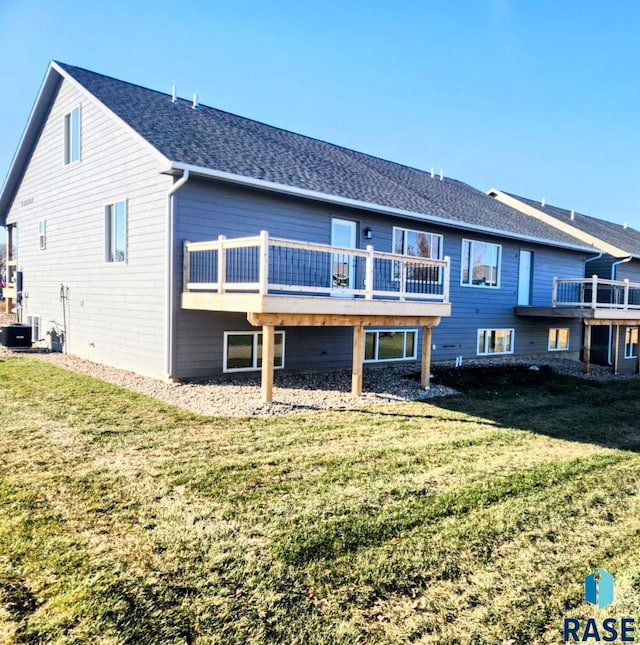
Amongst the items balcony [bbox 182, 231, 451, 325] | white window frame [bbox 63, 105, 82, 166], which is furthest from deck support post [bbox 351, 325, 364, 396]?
white window frame [bbox 63, 105, 82, 166]

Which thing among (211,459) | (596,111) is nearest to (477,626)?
(211,459)

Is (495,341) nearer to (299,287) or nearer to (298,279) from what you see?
(298,279)

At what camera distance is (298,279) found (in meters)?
10.2

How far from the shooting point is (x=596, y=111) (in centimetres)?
2233

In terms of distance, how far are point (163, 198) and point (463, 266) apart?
8510mm

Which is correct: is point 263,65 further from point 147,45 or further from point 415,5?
point 415,5

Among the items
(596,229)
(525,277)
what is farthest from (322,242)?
(596,229)

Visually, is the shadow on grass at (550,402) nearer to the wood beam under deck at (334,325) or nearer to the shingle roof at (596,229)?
the wood beam under deck at (334,325)

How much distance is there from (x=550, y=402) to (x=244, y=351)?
600cm

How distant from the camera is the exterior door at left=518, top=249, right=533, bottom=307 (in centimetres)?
1573

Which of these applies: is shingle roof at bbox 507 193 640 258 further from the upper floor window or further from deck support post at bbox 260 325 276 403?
the upper floor window

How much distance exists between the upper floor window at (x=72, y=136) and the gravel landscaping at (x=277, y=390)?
16.3 ft

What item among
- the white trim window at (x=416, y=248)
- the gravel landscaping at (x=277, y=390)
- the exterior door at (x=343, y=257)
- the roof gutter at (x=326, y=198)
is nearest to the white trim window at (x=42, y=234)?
the gravel landscaping at (x=277, y=390)

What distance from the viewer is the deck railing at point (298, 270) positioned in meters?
Answer: 7.79
